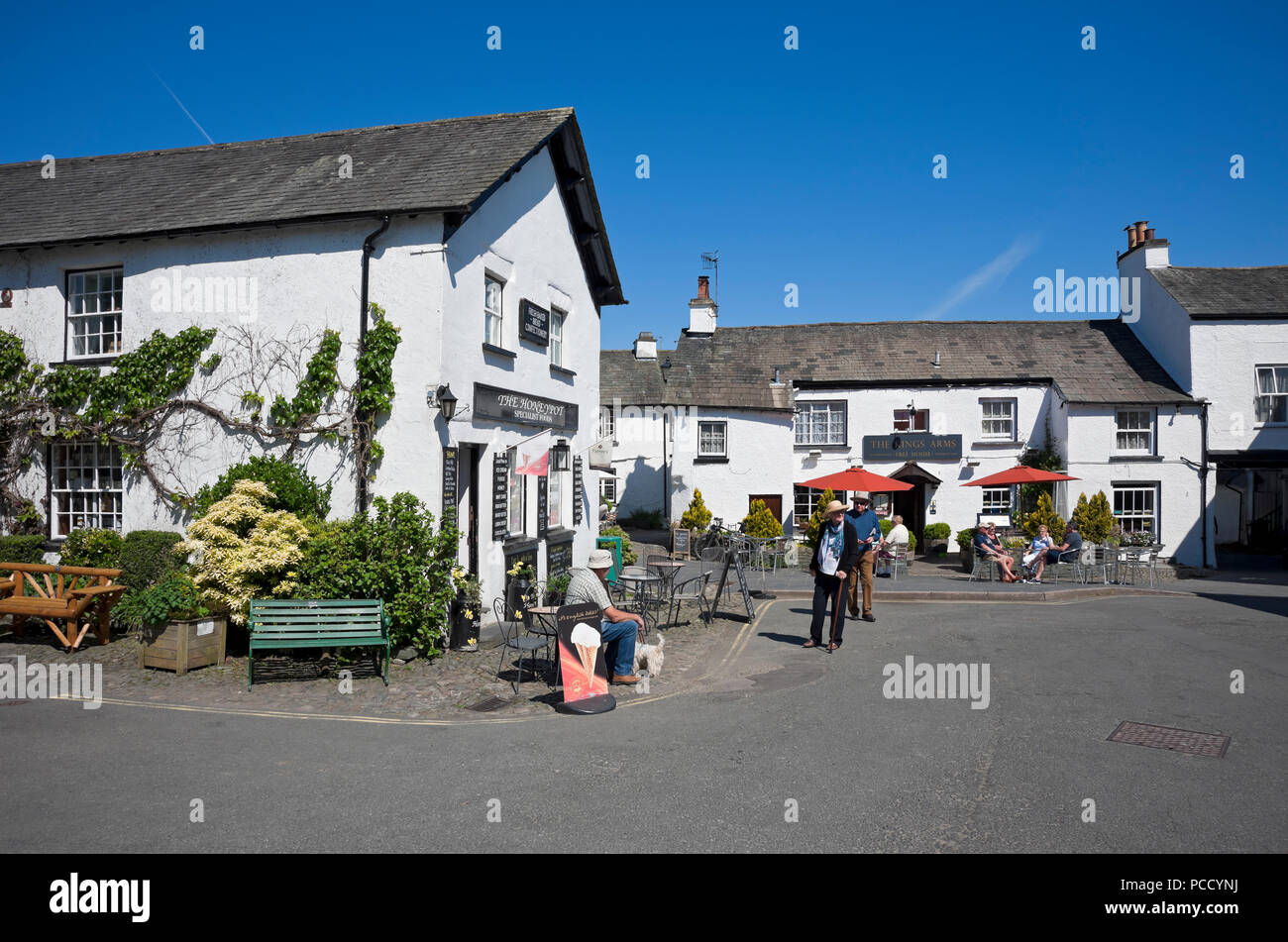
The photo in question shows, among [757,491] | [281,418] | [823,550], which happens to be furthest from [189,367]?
[757,491]

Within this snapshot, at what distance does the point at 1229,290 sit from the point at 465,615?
90.0 ft

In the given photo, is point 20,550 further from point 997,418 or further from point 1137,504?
point 1137,504

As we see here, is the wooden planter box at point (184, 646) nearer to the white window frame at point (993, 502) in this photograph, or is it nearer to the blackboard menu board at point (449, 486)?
the blackboard menu board at point (449, 486)

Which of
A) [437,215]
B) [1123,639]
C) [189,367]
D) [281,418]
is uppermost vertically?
[437,215]

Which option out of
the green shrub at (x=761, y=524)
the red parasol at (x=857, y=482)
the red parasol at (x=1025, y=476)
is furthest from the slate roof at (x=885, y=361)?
the red parasol at (x=1025, y=476)

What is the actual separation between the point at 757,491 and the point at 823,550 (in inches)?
655

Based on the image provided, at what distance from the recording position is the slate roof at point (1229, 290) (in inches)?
977

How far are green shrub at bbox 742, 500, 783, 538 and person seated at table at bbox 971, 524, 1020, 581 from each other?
7101 mm

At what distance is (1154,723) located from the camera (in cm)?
754

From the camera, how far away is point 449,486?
1102 cm

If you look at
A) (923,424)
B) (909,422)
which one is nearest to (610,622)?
(909,422)

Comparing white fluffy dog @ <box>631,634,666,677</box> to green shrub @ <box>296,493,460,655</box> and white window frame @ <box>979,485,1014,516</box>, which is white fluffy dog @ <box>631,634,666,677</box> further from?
white window frame @ <box>979,485,1014,516</box>
